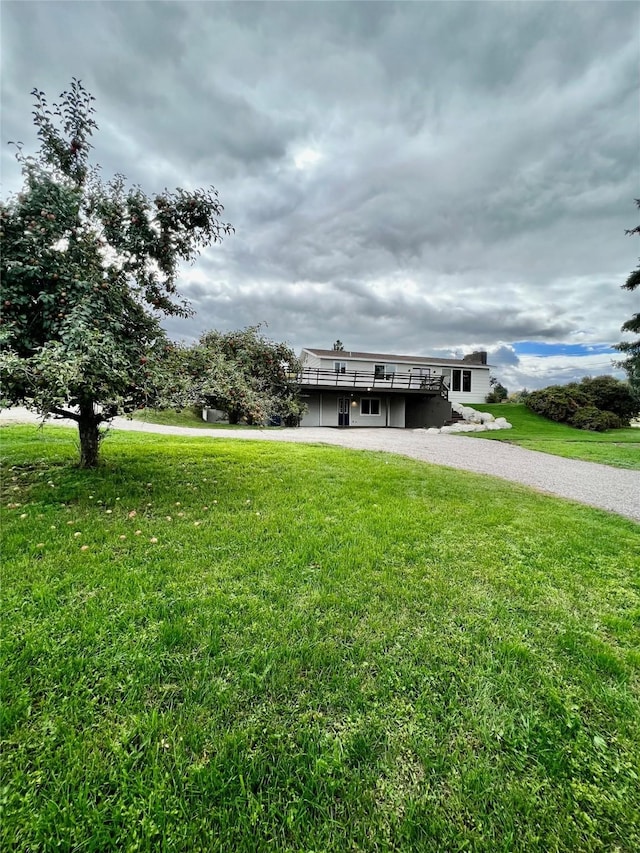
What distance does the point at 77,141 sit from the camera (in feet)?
15.6

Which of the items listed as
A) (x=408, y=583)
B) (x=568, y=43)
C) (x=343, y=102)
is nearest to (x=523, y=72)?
(x=568, y=43)

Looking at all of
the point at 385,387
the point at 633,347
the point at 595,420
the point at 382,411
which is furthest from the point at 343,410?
the point at 633,347

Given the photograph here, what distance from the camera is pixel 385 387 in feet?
78.8

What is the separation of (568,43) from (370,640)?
1228 cm

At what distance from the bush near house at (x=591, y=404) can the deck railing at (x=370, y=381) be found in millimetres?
7205

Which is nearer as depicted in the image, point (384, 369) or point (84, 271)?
point (84, 271)

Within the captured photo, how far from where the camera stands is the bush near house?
70.8 feet

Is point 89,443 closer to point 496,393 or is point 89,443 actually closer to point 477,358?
point 477,358

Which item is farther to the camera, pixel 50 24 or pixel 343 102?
pixel 343 102

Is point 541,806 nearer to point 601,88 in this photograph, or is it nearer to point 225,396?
point 225,396

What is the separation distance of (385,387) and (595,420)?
41.7ft

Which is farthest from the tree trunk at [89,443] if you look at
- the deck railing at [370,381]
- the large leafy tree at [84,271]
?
the deck railing at [370,381]

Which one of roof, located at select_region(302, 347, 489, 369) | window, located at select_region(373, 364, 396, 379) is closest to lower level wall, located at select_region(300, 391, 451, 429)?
window, located at select_region(373, 364, 396, 379)

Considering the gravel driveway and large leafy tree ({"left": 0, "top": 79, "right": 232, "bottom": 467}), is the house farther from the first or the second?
large leafy tree ({"left": 0, "top": 79, "right": 232, "bottom": 467})
